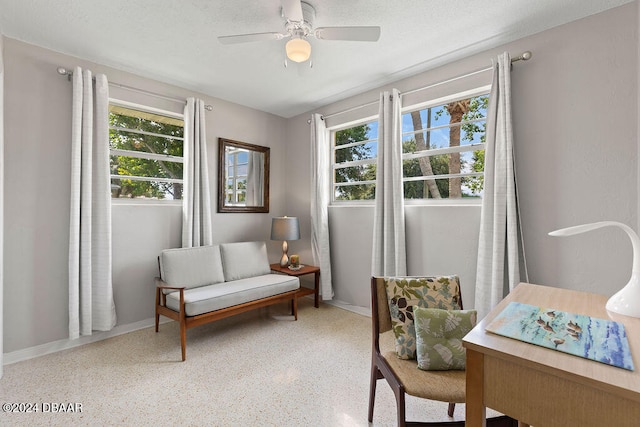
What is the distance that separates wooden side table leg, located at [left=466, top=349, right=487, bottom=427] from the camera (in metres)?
0.87

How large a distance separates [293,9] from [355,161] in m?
2.11

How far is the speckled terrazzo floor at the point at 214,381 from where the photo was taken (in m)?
1.79

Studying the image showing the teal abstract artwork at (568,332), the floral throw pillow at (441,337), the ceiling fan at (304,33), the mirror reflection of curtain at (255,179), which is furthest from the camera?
the mirror reflection of curtain at (255,179)

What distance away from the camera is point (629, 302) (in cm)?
112

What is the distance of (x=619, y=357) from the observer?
80 centimetres

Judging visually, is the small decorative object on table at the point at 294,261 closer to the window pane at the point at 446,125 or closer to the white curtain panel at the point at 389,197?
the white curtain panel at the point at 389,197

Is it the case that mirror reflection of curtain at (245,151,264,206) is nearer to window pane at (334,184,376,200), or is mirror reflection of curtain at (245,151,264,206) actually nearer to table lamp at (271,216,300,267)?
table lamp at (271,216,300,267)

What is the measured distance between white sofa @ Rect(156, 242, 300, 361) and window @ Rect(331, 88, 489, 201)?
4.88 ft

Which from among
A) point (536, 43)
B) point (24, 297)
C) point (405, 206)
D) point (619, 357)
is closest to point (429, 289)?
point (619, 357)

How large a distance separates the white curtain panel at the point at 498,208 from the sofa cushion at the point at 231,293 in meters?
1.89

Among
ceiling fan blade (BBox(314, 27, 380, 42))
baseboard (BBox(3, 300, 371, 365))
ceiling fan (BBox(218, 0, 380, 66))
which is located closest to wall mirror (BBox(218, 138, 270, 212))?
baseboard (BBox(3, 300, 371, 365))

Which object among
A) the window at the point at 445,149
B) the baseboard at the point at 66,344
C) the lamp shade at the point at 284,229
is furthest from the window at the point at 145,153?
the window at the point at 445,149

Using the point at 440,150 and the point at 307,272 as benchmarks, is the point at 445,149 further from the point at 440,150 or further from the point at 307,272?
the point at 307,272

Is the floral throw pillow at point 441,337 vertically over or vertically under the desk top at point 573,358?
under
